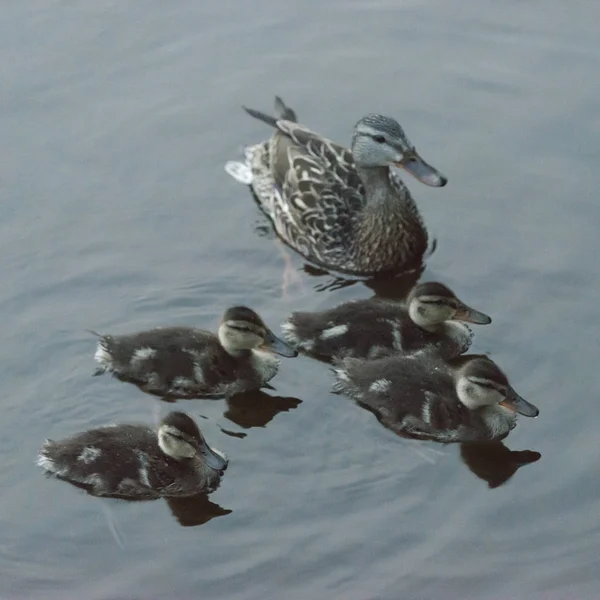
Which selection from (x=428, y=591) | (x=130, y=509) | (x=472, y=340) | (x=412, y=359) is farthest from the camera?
(x=472, y=340)

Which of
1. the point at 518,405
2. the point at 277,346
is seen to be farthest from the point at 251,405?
the point at 518,405

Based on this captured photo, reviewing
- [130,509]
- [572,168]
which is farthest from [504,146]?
[130,509]

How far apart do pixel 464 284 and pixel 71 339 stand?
1.97 meters

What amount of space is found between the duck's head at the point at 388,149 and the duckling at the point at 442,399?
131 centimetres

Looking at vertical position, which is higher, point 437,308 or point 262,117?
point 262,117

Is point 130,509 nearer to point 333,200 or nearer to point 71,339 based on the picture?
point 71,339

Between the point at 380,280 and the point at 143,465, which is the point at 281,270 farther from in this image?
the point at 143,465

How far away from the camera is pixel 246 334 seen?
5852 millimetres

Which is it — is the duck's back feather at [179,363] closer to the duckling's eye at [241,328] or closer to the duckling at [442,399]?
the duckling's eye at [241,328]

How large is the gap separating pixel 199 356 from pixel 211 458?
2.16ft

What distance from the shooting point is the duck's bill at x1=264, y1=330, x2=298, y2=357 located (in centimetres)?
589

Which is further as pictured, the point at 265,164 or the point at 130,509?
the point at 265,164

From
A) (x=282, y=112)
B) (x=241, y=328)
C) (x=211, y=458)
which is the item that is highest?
(x=282, y=112)

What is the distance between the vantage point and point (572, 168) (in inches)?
283
